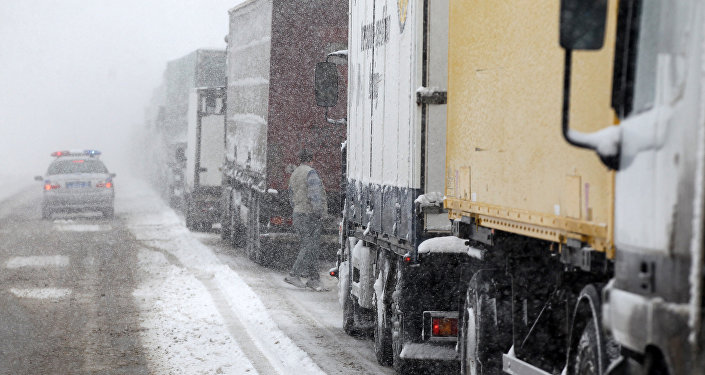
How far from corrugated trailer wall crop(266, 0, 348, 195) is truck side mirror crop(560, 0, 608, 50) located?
42.4 feet

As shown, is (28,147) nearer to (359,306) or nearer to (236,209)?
(236,209)

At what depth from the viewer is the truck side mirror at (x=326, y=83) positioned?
12.7 m

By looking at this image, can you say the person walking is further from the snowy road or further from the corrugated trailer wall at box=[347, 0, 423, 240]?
the corrugated trailer wall at box=[347, 0, 423, 240]

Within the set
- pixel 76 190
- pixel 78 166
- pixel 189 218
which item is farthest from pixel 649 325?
pixel 78 166

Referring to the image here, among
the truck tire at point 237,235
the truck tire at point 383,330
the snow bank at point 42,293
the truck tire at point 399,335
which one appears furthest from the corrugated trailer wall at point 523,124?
the truck tire at point 237,235

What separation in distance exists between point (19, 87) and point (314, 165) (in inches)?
4824

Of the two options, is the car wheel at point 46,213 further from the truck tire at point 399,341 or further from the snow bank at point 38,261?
the truck tire at point 399,341

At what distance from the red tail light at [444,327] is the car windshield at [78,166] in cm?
2218

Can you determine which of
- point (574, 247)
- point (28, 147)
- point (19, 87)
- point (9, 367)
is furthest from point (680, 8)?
point (19, 87)

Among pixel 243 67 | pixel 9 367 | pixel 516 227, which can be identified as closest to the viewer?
pixel 516 227

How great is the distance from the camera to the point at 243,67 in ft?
67.0

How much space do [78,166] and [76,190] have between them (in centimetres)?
94

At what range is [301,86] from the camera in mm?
17203

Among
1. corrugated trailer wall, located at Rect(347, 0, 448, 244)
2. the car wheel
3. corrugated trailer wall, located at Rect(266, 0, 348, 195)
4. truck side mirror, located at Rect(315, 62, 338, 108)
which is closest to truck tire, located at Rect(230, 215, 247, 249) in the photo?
corrugated trailer wall, located at Rect(266, 0, 348, 195)
